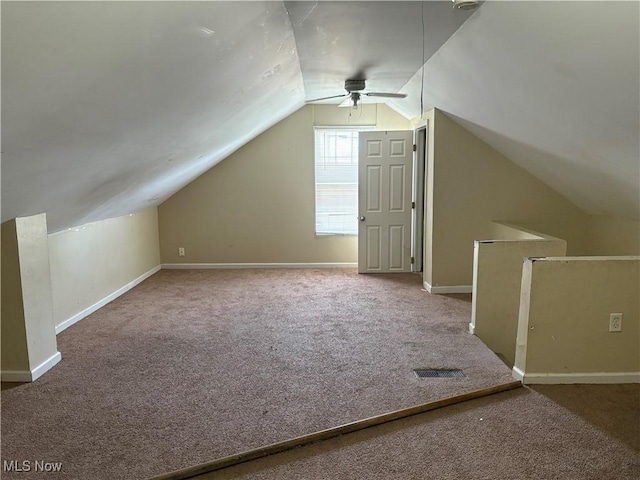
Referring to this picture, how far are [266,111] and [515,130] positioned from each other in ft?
8.33

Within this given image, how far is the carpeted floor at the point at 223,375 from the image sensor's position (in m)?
2.30

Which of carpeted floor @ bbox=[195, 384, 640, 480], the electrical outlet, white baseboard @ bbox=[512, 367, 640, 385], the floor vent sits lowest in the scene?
carpeted floor @ bbox=[195, 384, 640, 480]

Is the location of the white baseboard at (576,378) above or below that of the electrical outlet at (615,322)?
below

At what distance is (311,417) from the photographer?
2.50 meters

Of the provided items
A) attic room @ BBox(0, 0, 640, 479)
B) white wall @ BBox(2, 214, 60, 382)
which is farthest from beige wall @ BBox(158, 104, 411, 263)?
white wall @ BBox(2, 214, 60, 382)

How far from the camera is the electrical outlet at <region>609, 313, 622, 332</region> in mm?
2811

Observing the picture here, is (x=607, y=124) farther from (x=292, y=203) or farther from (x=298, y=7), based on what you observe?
(x=292, y=203)

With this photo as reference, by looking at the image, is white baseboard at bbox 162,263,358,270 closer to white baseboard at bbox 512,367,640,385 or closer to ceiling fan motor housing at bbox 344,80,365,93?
ceiling fan motor housing at bbox 344,80,365,93

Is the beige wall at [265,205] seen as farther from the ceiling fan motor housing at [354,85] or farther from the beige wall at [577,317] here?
the beige wall at [577,317]

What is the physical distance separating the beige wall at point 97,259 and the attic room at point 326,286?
35 mm

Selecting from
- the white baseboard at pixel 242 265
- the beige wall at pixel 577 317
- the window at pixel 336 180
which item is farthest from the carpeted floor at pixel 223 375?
the window at pixel 336 180

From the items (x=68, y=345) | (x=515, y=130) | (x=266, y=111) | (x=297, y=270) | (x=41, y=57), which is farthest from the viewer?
(x=297, y=270)

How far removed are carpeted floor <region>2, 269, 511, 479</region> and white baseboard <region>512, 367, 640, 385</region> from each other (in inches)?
6.3

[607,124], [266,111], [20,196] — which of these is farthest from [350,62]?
[20,196]
